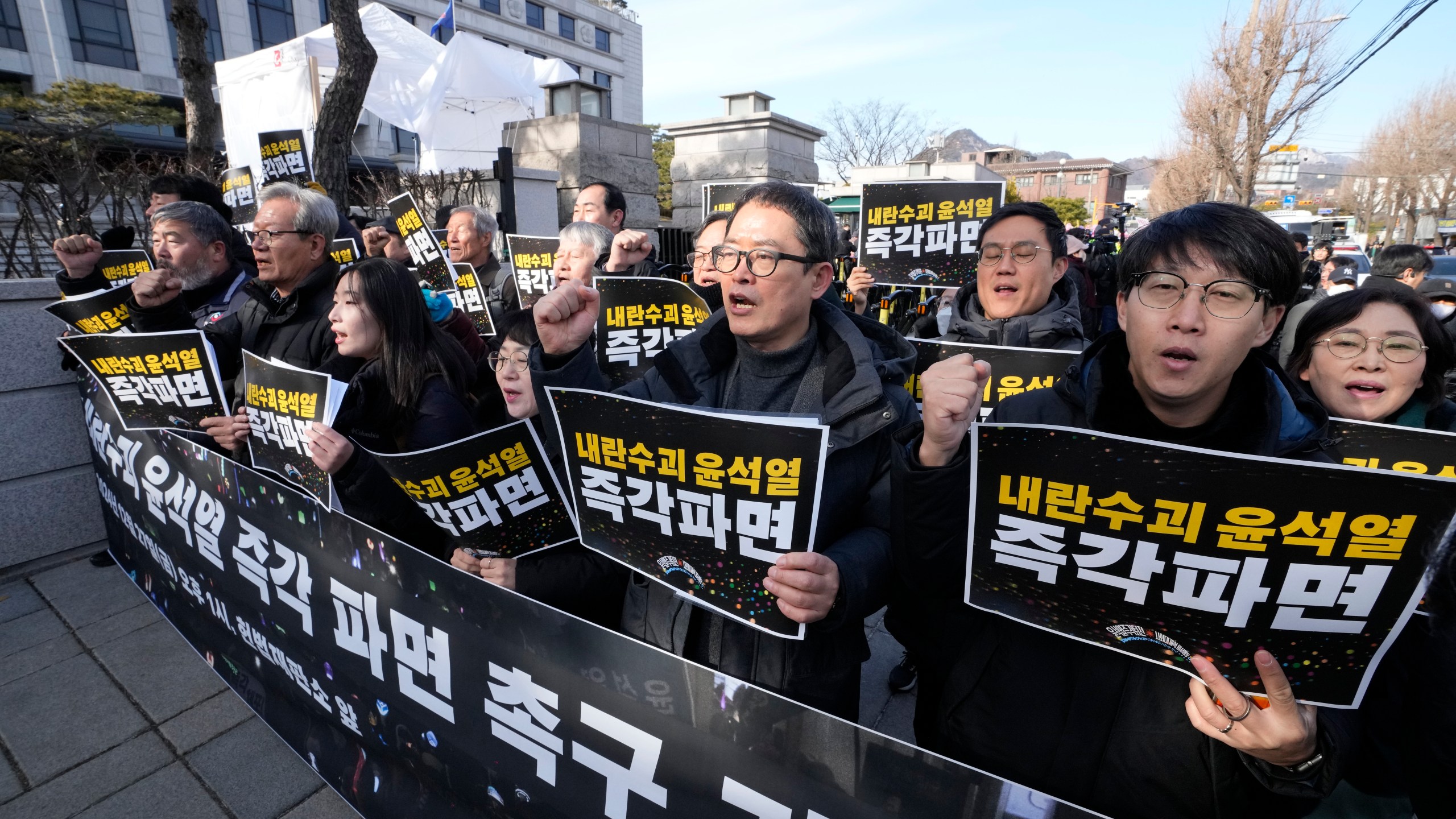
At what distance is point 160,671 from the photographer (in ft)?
10.2

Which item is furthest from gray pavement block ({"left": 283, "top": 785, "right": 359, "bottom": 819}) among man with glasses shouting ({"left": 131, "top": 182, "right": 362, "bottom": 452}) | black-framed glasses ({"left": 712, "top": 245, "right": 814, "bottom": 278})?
black-framed glasses ({"left": 712, "top": 245, "right": 814, "bottom": 278})

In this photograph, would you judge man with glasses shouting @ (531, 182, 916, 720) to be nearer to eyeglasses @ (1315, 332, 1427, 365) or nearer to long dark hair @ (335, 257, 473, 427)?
long dark hair @ (335, 257, 473, 427)

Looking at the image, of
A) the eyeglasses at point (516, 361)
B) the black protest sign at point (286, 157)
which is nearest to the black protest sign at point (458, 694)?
the eyeglasses at point (516, 361)

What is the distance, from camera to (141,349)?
2.59 m

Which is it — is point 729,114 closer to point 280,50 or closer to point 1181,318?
point 280,50

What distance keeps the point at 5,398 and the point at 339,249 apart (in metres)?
1.92

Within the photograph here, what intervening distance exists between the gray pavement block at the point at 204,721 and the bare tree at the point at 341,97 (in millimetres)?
5950

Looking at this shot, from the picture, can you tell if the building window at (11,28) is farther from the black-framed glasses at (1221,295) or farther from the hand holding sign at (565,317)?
the black-framed glasses at (1221,295)

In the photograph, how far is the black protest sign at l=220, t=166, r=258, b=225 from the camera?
241 inches

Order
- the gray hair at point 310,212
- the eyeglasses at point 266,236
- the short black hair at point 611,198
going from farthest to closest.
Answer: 1. the short black hair at point 611,198
2. the gray hair at point 310,212
3. the eyeglasses at point 266,236

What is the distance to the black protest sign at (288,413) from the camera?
2084 millimetres

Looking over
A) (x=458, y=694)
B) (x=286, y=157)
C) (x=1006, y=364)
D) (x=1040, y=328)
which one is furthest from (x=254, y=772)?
(x=286, y=157)

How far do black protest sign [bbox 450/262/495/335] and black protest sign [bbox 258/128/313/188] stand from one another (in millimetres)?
2659

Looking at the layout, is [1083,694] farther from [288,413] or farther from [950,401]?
[288,413]
